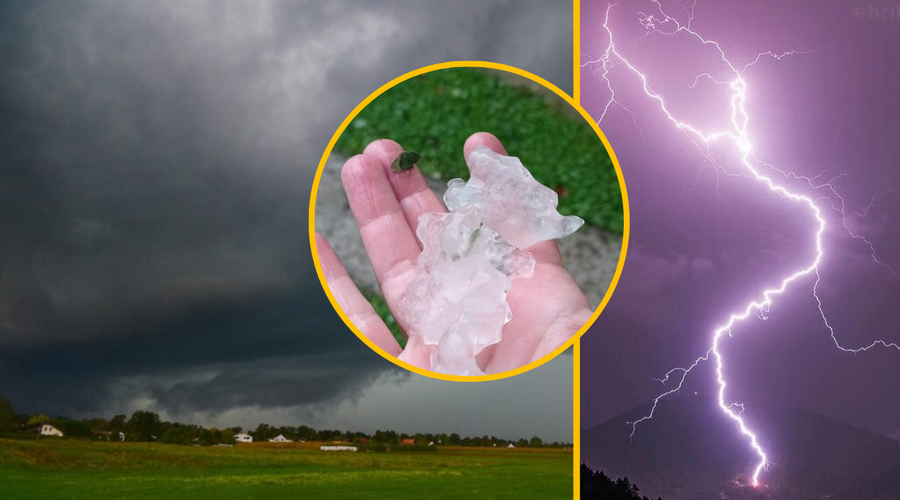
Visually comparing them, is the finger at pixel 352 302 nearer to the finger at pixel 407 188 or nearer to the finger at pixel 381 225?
the finger at pixel 381 225

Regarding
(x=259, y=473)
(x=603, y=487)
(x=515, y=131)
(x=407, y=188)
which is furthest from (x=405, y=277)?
(x=259, y=473)

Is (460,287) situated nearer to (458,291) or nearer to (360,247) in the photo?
(458,291)

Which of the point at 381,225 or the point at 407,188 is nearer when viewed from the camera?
the point at 381,225

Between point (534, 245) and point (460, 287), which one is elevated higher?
point (534, 245)

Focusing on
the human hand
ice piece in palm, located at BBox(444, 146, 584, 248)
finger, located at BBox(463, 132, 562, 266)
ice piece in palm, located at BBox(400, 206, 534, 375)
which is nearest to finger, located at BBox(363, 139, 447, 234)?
the human hand

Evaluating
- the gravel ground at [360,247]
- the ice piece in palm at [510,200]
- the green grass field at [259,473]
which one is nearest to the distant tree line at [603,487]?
the gravel ground at [360,247]

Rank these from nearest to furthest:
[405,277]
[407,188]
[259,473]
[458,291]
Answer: [458,291], [405,277], [407,188], [259,473]
